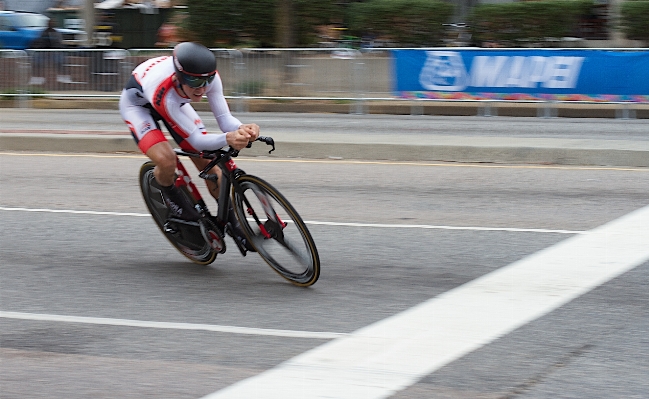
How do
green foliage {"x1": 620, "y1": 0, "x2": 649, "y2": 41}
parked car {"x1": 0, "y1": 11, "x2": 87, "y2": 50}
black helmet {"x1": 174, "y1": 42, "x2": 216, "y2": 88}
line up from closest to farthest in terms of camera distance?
black helmet {"x1": 174, "y1": 42, "x2": 216, "y2": 88}
green foliage {"x1": 620, "y1": 0, "x2": 649, "y2": 41}
parked car {"x1": 0, "y1": 11, "x2": 87, "y2": 50}

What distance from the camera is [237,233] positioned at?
6.48m

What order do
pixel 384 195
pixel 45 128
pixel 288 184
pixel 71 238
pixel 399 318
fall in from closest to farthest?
1. pixel 399 318
2. pixel 71 238
3. pixel 384 195
4. pixel 288 184
5. pixel 45 128

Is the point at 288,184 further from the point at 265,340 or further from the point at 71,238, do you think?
the point at 265,340

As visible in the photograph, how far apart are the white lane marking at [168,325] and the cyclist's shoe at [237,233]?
1.08 metres

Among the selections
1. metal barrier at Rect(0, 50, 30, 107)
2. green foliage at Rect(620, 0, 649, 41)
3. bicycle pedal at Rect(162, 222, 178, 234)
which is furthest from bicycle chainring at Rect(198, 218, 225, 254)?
green foliage at Rect(620, 0, 649, 41)

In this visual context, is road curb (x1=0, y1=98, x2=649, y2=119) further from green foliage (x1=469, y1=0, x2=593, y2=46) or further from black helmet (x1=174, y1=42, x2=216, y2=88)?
black helmet (x1=174, y1=42, x2=216, y2=88)

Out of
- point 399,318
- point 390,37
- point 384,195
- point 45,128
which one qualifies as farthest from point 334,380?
point 390,37

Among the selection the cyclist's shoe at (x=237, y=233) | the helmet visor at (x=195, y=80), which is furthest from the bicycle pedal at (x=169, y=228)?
the helmet visor at (x=195, y=80)

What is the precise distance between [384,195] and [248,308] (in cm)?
434

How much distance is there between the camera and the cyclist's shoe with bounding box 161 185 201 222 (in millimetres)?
6781

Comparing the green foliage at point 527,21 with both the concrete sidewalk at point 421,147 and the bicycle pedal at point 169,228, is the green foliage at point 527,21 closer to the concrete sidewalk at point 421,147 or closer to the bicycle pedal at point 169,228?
the concrete sidewalk at point 421,147

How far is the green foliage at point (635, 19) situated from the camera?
2550 centimetres

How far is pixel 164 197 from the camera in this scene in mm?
6910

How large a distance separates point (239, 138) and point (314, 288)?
44.2 inches
